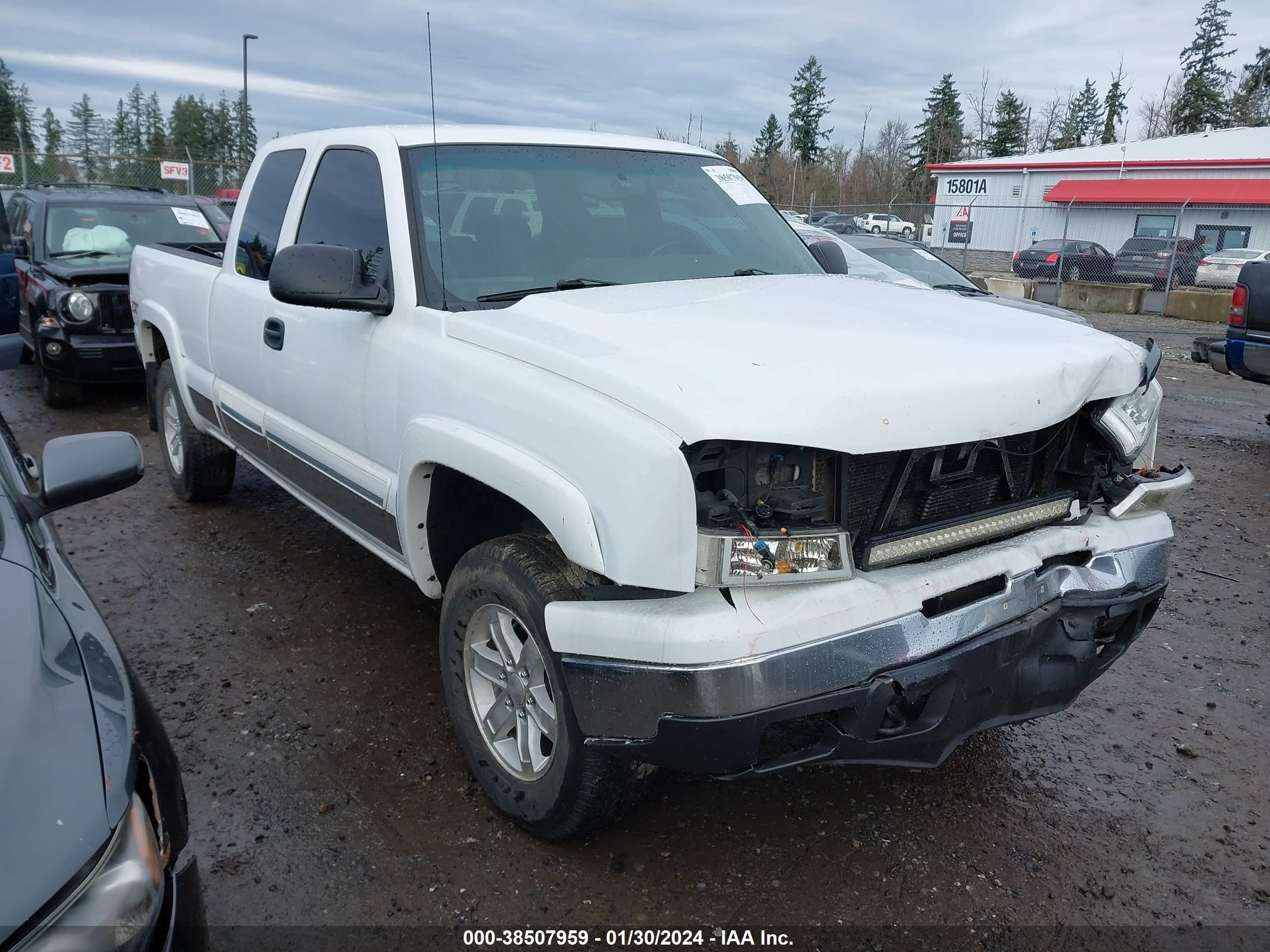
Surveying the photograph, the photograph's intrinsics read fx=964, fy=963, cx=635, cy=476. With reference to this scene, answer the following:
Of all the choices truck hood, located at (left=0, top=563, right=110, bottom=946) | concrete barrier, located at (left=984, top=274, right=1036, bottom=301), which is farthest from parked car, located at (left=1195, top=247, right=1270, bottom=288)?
truck hood, located at (left=0, top=563, right=110, bottom=946)

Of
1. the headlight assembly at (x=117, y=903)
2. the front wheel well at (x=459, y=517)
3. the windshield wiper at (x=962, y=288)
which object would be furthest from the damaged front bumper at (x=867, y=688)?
the windshield wiper at (x=962, y=288)

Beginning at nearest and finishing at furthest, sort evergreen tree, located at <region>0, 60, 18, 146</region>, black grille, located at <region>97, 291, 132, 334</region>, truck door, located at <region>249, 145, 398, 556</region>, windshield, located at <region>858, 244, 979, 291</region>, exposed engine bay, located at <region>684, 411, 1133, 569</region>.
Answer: exposed engine bay, located at <region>684, 411, 1133, 569</region> → truck door, located at <region>249, 145, 398, 556</region> → black grille, located at <region>97, 291, 132, 334</region> → windshield, located at <region>858, 244, 979, 291</region> → evergreen tree, located at <region>0, 60, 18, 146</region>

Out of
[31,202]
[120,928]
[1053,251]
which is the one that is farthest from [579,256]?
[1053,251]

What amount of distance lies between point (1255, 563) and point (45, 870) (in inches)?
226

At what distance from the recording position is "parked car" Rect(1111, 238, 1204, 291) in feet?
72.0

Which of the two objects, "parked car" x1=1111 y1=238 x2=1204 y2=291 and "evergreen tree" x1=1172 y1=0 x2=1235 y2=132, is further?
"evergreen tree" x1=1172 y1=0 x2=1235 y2=132

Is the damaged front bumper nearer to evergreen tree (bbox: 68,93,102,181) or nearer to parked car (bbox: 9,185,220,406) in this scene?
parked car (bbox: 9,185,220,406)

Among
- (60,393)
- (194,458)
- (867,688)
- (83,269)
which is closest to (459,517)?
(867,688)

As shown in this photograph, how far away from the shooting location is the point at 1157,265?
2227 centimetres

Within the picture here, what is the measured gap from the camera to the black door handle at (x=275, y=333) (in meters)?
3.87

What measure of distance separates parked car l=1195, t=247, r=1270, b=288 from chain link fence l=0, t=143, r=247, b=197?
2417 centimetres

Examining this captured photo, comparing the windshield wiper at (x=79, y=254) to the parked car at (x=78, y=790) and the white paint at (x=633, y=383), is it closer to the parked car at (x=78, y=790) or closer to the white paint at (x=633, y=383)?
the white paint at (x=633, y=383)

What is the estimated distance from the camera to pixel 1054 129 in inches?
2489

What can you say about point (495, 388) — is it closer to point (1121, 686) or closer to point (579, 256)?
point (579, 256)
